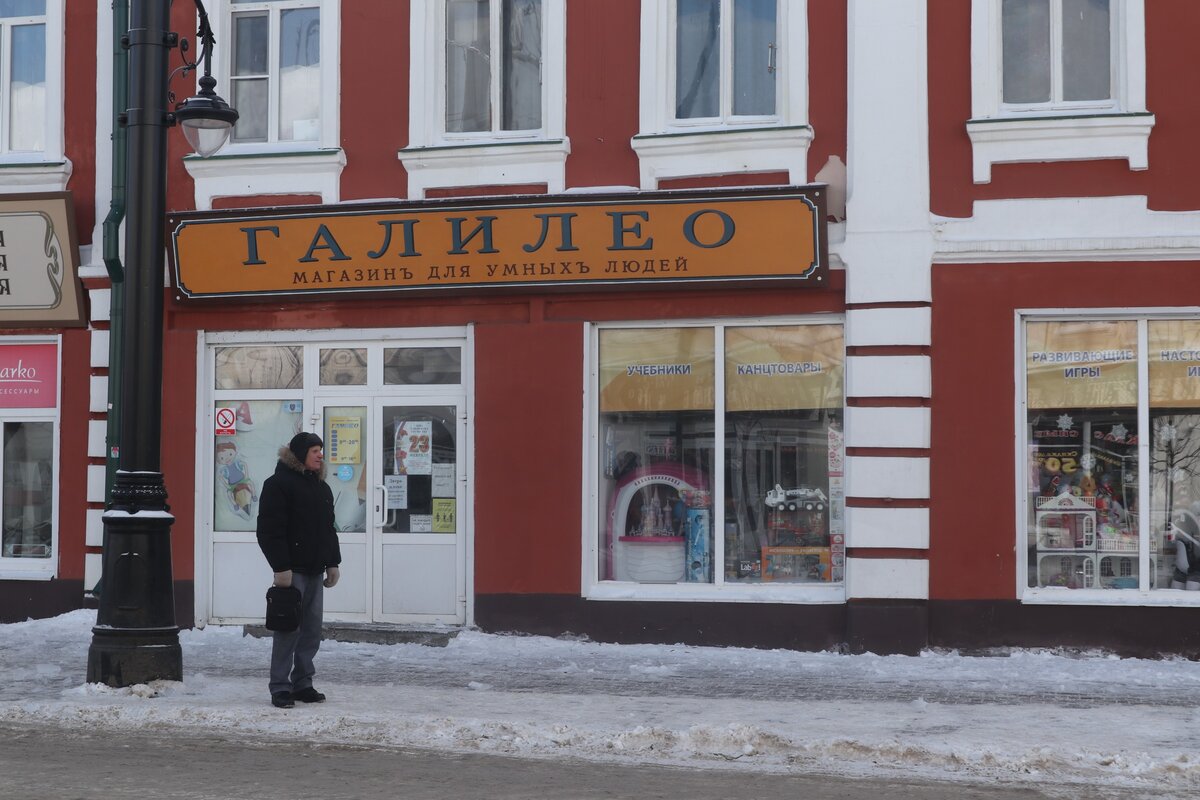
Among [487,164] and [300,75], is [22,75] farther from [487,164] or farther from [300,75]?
[487,164]

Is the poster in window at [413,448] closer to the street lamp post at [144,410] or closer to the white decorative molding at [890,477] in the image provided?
the street lamp post at [144,410]

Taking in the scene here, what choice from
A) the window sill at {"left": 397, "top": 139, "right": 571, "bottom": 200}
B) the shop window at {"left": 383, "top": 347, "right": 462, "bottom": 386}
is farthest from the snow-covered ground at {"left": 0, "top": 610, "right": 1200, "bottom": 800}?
the window sill at {"left": 397, "top": 139, "right": 571, "bottom": 200}

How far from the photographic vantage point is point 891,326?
11938 mm

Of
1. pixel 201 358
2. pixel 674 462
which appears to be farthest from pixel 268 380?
pixel 674 462

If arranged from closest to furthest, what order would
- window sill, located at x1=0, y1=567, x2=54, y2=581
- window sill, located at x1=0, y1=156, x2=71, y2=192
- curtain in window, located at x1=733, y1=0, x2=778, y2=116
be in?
curtain in window, located at x1=733, y1=0, x2=778, y2=116 < window sill, located at x1=0, y1=156, x2=71, y2=192 < window sill, located at x1=0, y1=567, x2=54, y2=581

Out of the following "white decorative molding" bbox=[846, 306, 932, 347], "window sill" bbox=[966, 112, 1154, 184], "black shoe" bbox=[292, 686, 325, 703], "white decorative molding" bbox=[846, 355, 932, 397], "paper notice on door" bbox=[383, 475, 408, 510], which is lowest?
"black shoe" bbox=[292, 686, 325, 703]

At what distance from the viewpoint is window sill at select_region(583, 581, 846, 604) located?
12.2 metres

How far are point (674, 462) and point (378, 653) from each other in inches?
116

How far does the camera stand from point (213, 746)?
8.35m

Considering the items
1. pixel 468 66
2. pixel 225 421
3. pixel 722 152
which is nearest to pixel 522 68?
pixel 468 66

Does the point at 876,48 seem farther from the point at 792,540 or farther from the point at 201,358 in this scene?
the point at 201,358

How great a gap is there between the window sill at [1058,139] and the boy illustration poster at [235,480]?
22.7 ft

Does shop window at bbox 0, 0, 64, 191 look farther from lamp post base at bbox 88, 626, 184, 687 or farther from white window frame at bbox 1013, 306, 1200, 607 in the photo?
white window frame at bbox 1013, 306, 1200, 607

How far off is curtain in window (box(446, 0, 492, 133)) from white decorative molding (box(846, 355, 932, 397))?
392cm
